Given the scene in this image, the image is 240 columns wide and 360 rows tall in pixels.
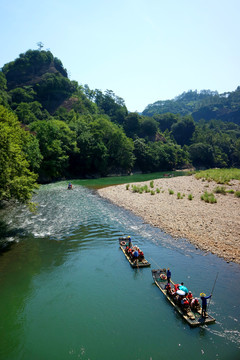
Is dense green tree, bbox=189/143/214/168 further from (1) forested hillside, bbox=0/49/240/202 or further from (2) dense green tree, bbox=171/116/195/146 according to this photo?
(2) dense green tree, bbox=171/116/195/146

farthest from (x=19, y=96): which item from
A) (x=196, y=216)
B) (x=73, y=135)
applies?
(x=196, y=216)

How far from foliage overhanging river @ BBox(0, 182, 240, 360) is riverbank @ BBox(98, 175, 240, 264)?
160 cm

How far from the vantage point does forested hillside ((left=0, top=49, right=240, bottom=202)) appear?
44.5m

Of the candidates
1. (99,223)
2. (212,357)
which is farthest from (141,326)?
(99,223)

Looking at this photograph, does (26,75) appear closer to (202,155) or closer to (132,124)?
(132,124)

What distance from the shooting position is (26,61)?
13688 cm

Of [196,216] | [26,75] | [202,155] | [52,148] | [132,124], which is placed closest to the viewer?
[196,216]

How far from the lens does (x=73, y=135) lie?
7450cm

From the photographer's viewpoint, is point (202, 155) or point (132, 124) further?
point (202, 155)

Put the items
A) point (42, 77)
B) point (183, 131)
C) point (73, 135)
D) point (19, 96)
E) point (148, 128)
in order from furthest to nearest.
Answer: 1. point (183, 131)
2. point (148, 128)
3. point (42, 77)
4. point (19, 96)
5. point (73, 135)

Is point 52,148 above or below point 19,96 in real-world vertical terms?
below

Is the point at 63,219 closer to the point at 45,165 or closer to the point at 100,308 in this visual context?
the point at 100,308

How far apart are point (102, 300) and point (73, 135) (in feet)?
216

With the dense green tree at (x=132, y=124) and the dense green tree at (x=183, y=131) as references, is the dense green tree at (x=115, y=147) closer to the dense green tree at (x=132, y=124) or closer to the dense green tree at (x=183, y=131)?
the dense green tree at (x=132, y=124)
